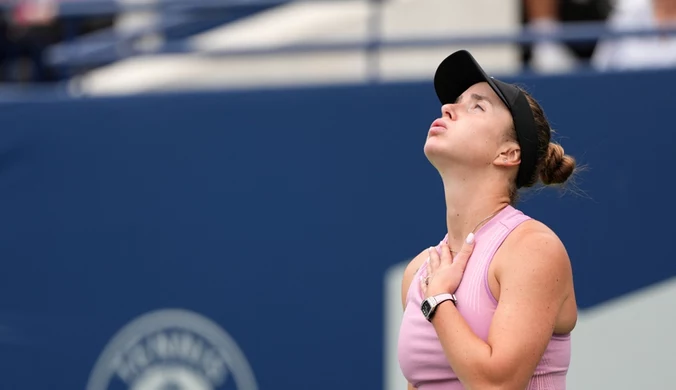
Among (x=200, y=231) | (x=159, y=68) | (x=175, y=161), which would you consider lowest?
(x=200, y=231)

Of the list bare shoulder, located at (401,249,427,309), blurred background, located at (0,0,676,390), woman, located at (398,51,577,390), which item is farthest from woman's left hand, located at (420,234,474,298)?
blurred background, located at (0,0,676,390)

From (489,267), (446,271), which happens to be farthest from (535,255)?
(446,271)

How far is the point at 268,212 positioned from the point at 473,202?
86.3 inches

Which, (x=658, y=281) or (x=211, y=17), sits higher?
(x=211, y=17)

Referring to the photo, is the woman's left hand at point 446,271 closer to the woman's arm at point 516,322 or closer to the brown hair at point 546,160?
the woman's arm at point 516,322

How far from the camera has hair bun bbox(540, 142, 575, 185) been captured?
8.05 ft

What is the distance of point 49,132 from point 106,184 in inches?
14.1

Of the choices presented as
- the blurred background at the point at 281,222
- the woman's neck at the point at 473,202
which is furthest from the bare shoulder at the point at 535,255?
the blurred background at the point at 281,222

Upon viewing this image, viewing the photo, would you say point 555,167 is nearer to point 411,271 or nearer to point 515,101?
point 515,101

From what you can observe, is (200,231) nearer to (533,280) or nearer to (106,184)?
(106,184)

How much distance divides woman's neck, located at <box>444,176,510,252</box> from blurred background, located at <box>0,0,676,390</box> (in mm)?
1724

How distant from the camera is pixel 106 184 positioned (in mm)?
4711

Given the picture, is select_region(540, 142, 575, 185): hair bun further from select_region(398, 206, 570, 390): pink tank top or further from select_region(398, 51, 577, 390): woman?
select_region(398, 206, 570, 390): pink tank top

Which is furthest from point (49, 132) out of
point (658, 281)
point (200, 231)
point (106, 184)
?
point (658, 281)
